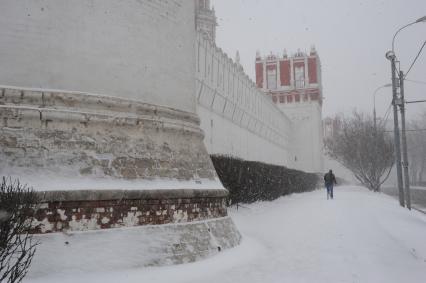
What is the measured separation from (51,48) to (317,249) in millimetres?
5803

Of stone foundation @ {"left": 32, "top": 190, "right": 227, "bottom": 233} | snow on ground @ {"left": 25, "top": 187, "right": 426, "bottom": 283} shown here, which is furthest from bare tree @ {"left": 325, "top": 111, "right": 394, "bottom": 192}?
stone foundation @ {"left": 32, "top": 190, "right": 227, "bottom": 233}

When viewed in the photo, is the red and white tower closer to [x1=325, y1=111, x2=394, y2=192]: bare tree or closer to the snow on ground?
[x1=325, y1=111, x2=394, y2=192]: bare tree

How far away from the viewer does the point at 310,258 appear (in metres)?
7.64

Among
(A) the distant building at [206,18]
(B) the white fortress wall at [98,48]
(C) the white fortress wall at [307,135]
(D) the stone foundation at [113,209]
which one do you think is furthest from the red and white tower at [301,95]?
(D) the stone foundation at [113,209]

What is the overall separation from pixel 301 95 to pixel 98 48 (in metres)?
47.3

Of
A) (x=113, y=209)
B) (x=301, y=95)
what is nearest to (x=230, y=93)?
(x=113, y=209)

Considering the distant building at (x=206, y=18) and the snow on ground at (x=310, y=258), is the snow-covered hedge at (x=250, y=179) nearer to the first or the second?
the snow on ground at (x=310, y=258)

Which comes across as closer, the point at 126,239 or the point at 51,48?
the point at 126,239

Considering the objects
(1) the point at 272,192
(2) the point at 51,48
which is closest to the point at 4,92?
(2) the point at 51,48

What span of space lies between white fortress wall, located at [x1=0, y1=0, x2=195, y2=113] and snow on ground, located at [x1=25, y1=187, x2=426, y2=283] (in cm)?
279

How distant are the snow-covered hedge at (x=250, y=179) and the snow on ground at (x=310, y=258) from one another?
2256mm

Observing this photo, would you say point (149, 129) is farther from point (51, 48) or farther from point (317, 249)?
point (317, 249)

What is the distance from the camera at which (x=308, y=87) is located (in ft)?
173

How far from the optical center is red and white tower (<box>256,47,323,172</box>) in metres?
51.5
